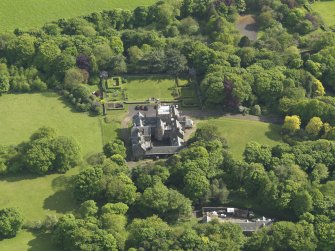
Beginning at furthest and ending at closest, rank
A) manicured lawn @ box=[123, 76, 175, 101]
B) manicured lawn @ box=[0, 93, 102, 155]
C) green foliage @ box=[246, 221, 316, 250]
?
manicured lawn @ box=[123, 76, 175, 101] → manicured lawn @ box=[0, 93, 102, 155] → green foliage @ box=[246, 221, 316, 250]

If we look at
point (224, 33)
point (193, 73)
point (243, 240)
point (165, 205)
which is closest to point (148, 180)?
point (165, 205)

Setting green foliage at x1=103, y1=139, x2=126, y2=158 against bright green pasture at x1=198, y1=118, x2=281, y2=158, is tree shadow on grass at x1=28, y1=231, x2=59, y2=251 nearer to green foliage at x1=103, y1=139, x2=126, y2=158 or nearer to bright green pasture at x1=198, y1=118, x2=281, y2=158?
green foliage at x1=103, y1=139, x2=126, y2=158

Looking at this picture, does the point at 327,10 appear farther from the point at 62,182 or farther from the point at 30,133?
the point at 62,182

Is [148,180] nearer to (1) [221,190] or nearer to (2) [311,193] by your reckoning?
(1) [221,190]

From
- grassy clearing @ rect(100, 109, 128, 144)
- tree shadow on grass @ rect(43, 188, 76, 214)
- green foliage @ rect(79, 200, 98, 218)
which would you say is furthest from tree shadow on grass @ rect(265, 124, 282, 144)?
tree shadow on grass @ rect(43, 188, 76, 214)

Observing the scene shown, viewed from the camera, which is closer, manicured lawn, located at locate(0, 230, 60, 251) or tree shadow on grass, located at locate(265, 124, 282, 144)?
manicured lawn, located at locate(0, 230, 60, 251)

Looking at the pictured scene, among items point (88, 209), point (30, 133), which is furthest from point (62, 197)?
point (30, 133)
